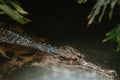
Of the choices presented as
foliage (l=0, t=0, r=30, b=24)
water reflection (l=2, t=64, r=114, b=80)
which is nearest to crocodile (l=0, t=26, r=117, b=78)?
water reflection (l=2, t=64, r=114, b=80)

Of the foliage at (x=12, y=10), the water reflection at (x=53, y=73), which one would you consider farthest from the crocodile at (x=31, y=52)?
the foliage at (x=12, y=10)

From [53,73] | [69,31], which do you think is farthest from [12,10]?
[69,31]

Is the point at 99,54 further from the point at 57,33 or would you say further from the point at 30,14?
the point at 30,14

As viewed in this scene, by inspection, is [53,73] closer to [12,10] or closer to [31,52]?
[31,52]

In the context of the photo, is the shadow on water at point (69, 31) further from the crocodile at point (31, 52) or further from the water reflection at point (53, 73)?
the crocodile at point (31, 52)

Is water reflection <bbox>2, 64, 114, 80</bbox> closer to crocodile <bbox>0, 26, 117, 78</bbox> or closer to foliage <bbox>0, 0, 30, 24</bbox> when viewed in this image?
crocodile <bbox>0, 26, 117, 78</bbox>
